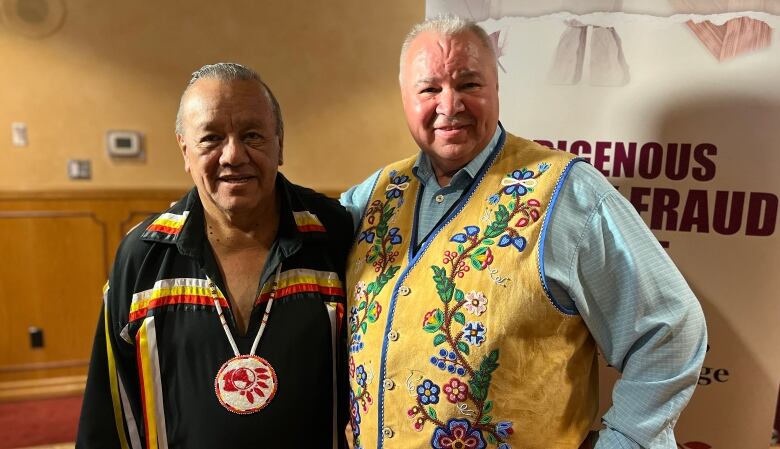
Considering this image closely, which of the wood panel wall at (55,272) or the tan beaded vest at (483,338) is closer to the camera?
the tan beaded vest at (483,338)

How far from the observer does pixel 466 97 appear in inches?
46.3

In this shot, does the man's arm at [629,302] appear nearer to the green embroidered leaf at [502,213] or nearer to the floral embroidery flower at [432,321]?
the green embroidered leaf at [502,213]

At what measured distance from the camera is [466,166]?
4.04ft

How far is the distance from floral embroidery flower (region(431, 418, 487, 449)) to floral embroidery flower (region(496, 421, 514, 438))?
0.12 ft

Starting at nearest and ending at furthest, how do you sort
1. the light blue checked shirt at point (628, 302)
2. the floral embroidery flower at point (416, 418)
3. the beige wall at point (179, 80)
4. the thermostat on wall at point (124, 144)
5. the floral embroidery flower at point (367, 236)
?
the light blue checked shirt at point (628, 302) → the floral embroidery flower at point (416, 418) → the floral embroidery flower at point (367, 236) → the beige wall at point (179, 80) → the thermostat on wall at point (124, 144)

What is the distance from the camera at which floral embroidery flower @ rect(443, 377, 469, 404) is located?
1.11 metres

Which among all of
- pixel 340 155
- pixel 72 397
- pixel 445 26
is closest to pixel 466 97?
pixel 445 26

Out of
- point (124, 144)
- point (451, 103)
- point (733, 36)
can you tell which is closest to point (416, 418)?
point (451, 103)

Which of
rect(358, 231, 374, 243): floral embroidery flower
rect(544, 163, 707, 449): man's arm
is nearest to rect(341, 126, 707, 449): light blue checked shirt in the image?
rect(544, 163, 707, 449): man's arm

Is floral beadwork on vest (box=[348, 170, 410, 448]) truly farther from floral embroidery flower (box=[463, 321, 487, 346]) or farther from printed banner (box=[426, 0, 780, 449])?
printed banner (box=[426, 0, 780, 449])

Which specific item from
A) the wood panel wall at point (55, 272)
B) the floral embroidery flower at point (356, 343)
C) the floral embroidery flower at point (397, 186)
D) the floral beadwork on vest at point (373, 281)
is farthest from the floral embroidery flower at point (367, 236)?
the wood panel wall at point (55, 272)

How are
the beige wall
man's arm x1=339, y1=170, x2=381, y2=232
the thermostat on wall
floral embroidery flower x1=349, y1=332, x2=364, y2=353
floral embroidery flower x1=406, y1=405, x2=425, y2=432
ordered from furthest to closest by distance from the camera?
the thermostat on wall
the beige wall
man's arm x1=339, y1=170, x2=381, y2=232
floral embroidery flower x1=349, y1=332, x2=364, y2=353
floral embroidery flower x1=406, y1=405, x2=425, y2=432

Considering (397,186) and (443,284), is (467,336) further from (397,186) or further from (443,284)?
(397,186)

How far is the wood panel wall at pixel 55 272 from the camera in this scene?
3266 millimetres
